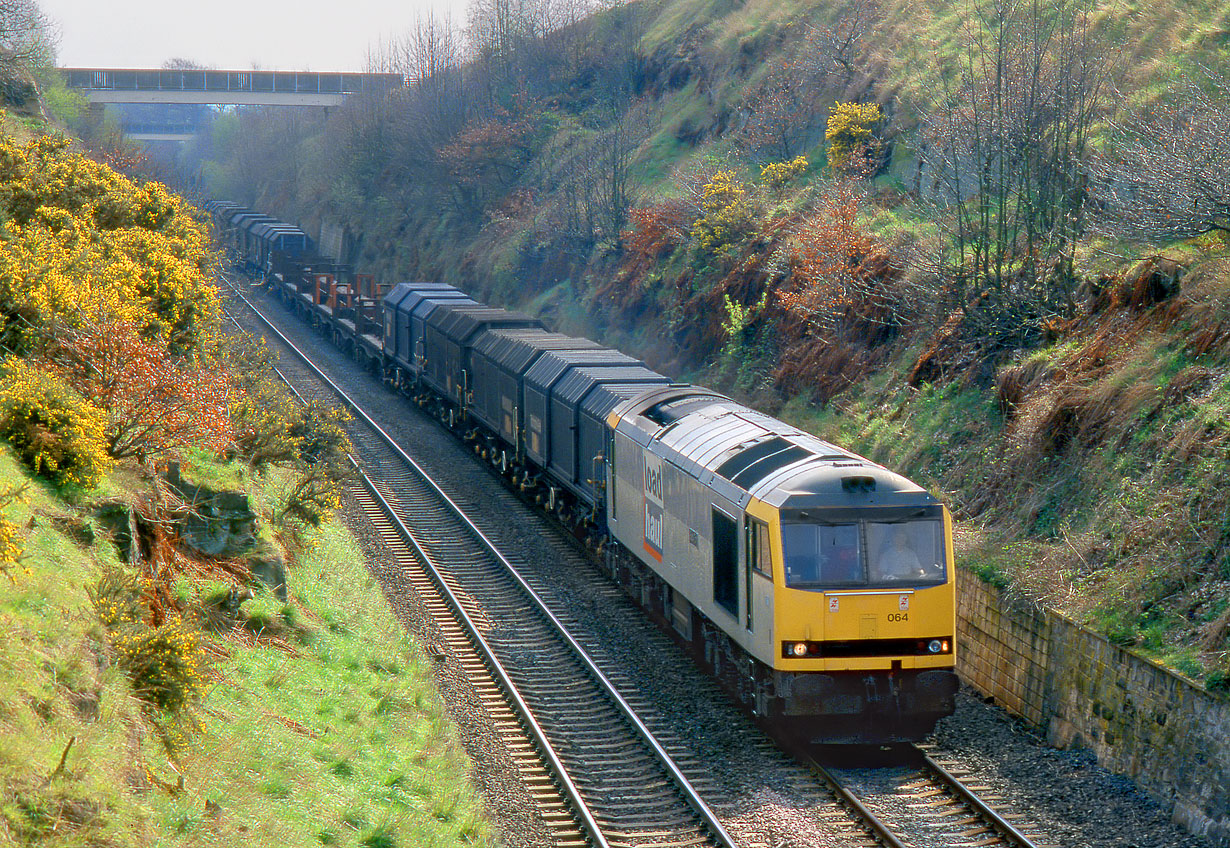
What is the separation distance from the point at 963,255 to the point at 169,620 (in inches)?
588

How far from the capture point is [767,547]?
11.4 meters

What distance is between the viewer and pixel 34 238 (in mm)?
16875

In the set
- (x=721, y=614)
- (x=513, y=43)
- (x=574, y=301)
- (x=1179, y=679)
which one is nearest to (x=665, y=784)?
(x=721, y=614)

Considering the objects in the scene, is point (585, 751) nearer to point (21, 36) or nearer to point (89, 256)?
point (89, 256)

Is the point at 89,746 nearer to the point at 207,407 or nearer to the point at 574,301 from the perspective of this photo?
the point at 207,407

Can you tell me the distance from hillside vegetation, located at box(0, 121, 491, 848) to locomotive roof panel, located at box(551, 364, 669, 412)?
467 cm

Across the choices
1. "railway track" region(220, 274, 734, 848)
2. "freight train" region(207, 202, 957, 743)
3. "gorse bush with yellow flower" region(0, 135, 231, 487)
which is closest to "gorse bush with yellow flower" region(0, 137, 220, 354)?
"gorse bush with yellow flower" region(0, 135, 231, 487)

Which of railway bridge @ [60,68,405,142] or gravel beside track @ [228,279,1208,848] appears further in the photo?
railway bridge @ [60,68,405,142]

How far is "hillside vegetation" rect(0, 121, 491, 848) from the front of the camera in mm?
7723

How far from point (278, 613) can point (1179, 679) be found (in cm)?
971

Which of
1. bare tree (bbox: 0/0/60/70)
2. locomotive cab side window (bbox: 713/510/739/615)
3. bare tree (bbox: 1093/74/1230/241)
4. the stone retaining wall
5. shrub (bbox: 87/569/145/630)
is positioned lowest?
the stone retaining wall

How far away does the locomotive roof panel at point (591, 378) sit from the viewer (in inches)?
771

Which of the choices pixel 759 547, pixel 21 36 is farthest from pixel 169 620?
pixel 21 36

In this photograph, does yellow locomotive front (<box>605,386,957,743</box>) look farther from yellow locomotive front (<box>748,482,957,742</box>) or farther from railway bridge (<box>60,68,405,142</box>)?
railway bridge (<box>60,68,405,142</box>)
